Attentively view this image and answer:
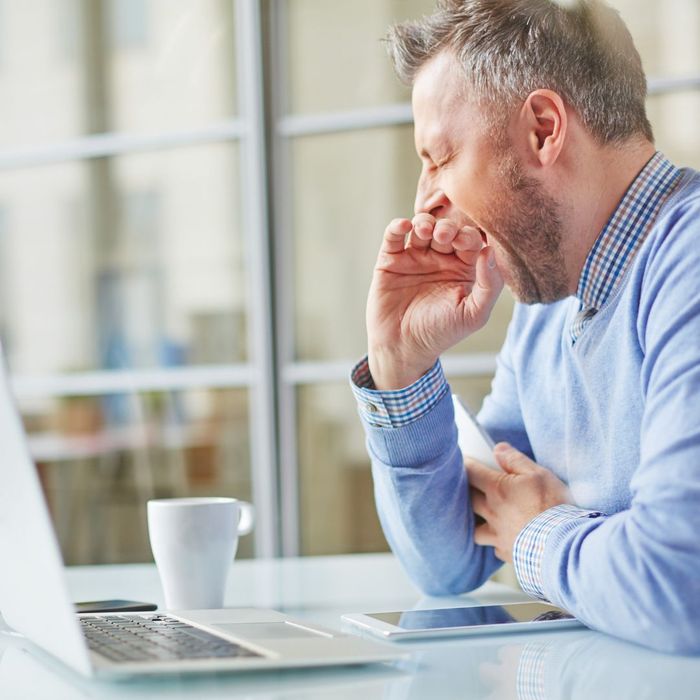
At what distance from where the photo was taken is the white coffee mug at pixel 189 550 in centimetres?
108

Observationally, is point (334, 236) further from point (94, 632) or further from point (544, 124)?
point (94, 632)

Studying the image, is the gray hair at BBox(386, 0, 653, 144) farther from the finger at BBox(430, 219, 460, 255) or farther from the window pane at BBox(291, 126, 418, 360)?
the window pane at BBox(291, 126, 418, 360)

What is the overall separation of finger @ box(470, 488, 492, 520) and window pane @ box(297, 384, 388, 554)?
256 cm

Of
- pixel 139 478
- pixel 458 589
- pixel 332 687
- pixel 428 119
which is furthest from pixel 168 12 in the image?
pixel 332 687

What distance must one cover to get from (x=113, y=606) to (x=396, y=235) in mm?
535

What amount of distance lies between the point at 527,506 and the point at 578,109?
468mm

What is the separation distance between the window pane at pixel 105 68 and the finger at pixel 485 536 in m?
2.98

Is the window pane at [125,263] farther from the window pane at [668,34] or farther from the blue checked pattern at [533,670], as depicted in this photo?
the blue checked pattern at [533,670]

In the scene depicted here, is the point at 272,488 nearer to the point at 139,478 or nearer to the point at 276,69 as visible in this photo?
the point at 139,478

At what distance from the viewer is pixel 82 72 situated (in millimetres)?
4258

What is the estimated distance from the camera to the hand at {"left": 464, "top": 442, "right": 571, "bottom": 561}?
115cm

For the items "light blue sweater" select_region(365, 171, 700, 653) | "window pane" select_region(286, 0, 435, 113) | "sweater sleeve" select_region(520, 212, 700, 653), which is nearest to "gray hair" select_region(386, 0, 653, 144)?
"light blue sweater" select_region(365, 171, 700, 653)

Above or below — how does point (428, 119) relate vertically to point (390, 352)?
above

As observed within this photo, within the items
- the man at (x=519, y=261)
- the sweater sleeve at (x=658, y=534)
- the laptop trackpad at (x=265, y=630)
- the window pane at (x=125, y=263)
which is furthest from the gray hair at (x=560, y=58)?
the window pane at (x=125, y=263)
